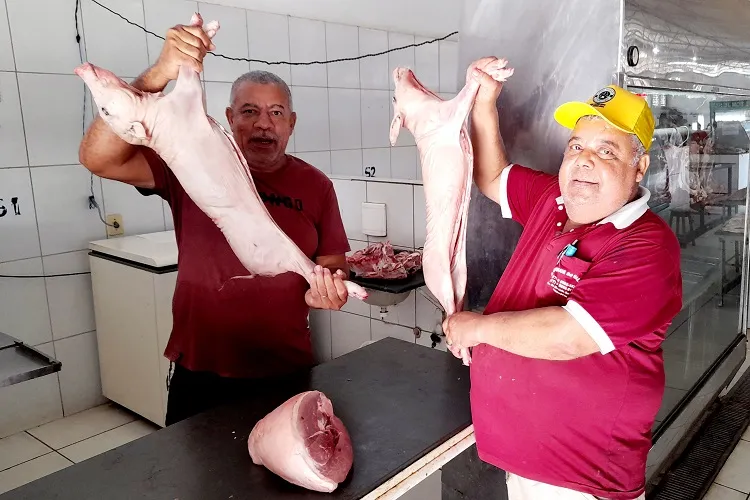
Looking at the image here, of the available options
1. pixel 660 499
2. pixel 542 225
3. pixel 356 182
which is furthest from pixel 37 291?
pixel 660 499

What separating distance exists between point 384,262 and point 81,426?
1.87 m

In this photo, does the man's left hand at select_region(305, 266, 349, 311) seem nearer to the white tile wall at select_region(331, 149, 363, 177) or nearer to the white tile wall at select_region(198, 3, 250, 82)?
the white tile wall at select_region(198, 3, 250, 82)

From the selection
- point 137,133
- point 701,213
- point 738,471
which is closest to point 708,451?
point 738,471

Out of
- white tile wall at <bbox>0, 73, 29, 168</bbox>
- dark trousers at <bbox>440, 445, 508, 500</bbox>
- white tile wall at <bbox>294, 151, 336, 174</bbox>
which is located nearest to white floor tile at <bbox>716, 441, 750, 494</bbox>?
dark trousers at <bbox>440, 445, 508, 500</bbox>

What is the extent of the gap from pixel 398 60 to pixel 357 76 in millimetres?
536

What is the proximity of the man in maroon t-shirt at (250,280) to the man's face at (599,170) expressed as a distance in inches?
24.5

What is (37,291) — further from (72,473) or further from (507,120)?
(507,120)

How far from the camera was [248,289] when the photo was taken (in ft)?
5.57

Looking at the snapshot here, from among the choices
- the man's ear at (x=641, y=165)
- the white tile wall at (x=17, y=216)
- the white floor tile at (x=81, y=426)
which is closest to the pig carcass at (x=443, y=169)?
the man's ear at (x=641, y=165)

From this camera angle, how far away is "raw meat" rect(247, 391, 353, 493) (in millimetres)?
1217

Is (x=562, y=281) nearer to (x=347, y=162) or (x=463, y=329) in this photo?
(x=463, y=329)

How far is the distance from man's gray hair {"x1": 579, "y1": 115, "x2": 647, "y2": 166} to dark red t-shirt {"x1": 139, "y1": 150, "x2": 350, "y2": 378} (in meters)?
0.82

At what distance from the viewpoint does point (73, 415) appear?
10.7ft

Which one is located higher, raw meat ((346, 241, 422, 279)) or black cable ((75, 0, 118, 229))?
black cable ((75, 0, 118, 229))
